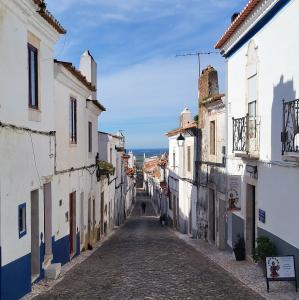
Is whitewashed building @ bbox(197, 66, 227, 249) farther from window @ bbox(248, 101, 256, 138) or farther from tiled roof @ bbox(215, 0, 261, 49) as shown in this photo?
window @ bbox(248, 101, 256, 138)

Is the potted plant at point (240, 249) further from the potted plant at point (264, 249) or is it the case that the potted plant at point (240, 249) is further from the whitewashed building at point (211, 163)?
the whitewashed building at point (211, 163)

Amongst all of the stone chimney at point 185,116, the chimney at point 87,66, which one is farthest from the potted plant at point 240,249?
the stone chimney at point 185,116

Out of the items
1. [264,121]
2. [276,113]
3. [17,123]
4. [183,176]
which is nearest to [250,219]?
[264,121]

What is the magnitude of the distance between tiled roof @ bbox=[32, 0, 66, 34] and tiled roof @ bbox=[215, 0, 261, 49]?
14.8 ft

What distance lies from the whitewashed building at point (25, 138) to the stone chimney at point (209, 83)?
961cm

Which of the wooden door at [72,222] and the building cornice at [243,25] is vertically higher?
the building cornice at [243,25]

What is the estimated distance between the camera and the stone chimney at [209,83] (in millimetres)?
20017

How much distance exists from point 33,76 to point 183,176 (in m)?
16.1

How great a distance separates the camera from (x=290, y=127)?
9.54 m

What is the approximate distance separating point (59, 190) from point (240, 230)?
17.8 ft

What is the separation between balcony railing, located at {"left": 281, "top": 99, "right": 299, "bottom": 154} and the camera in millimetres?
8695

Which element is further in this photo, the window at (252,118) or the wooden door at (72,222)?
the wooden door at (72,222)

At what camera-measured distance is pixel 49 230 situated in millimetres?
11672

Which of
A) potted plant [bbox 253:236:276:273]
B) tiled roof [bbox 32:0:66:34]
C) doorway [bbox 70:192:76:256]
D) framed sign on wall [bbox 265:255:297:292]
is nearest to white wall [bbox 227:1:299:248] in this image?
potted plant [bbox 253:236:276:273]
